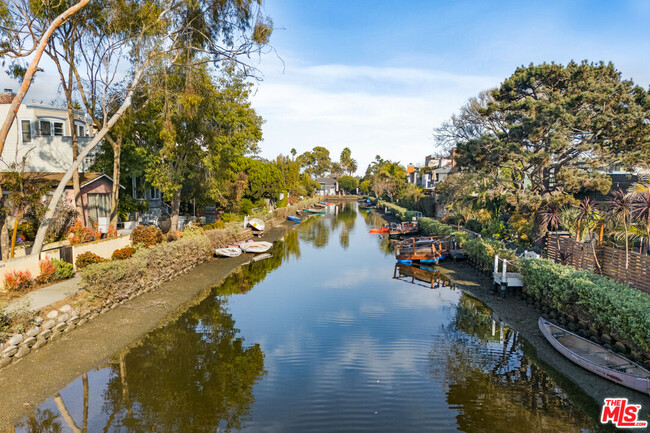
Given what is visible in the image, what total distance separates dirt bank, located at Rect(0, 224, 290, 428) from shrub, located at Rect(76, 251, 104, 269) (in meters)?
2.65

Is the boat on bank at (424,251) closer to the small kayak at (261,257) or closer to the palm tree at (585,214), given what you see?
the palm tree at (585,214)

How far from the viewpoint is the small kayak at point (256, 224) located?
133 feet

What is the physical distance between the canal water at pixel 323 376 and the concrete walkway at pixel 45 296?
11.0ft

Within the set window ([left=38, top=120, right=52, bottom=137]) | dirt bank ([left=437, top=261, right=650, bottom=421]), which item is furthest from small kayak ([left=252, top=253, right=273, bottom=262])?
window ([left=38, top=120, right=52, bottom=137])

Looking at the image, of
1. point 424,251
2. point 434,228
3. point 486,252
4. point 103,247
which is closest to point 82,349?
point 103,247

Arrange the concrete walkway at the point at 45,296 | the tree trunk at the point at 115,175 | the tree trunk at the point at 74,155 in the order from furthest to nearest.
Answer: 1. the tree trunk at the point at 115,175
2. the tree trunk at the point at 74,155
3. the concrete walkway at the point at 45,296

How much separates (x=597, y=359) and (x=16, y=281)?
19317 millimetres

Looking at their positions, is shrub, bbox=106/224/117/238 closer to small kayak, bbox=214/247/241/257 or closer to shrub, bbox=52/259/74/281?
shrub, bbox=52/259/74/281

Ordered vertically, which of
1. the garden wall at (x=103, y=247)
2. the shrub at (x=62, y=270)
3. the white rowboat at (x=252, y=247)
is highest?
the garden wall at (x=103, y=247)

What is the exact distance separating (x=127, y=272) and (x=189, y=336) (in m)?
4.50

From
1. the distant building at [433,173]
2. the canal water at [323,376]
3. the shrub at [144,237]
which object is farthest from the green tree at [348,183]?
the canal water at [323,376]

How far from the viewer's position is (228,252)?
3008cm

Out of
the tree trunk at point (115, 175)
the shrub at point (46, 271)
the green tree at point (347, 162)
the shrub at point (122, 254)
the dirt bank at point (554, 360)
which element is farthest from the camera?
the green tree at point (347, 162)

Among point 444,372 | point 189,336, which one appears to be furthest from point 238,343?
point 444,372
